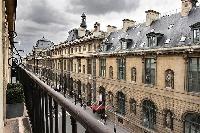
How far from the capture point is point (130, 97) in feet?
99.5

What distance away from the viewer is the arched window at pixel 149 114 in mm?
26069

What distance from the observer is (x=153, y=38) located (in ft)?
89.2

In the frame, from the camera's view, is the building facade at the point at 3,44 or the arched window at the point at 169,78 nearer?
the building facade at the point at 3,44

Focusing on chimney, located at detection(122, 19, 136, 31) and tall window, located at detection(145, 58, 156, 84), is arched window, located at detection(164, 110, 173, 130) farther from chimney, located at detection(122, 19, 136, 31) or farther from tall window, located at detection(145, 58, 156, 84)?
chimney, located at detection(122, 19, 136, 31)

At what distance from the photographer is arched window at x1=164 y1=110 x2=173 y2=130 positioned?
23.5 m

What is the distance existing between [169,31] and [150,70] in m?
4.46

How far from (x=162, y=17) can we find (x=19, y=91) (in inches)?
1031

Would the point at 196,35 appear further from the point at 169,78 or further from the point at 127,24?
the point at 127,24

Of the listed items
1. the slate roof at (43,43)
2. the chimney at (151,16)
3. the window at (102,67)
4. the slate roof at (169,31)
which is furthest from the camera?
the slate roof at (43,43)

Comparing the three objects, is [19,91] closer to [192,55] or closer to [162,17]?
[192,55]

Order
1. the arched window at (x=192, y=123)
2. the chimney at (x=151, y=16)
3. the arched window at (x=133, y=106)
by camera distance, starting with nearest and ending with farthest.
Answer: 1. the arched window at (x=192, y=123)
2. the arched window at (x=133, y=106)
3. the chimney at (x=151, y=16)

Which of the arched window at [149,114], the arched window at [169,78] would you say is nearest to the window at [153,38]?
the arched window at [169,78]

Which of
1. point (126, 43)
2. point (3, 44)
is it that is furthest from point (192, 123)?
point (3, 44)

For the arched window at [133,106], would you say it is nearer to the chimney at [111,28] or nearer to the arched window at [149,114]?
the arched window at [149,114]
